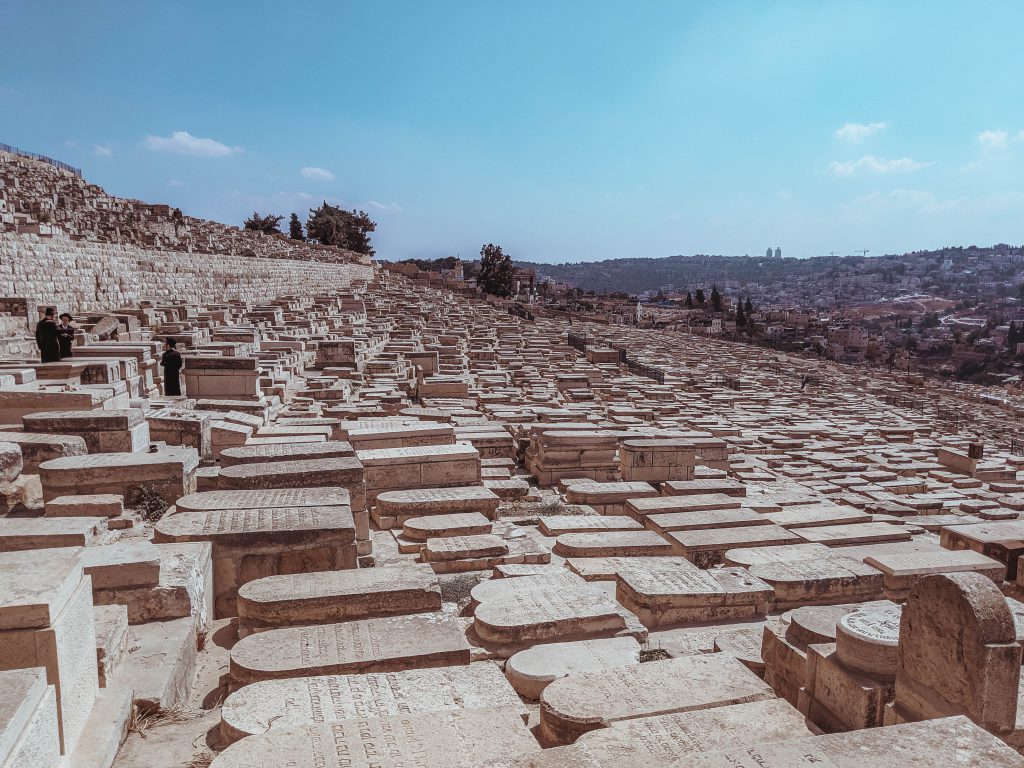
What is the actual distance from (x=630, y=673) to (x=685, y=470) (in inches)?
186

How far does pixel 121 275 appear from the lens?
58.3 feet

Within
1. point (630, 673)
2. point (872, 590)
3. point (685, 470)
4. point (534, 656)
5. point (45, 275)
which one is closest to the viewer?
point (630, 673)

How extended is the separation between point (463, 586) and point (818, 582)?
7.63 feet

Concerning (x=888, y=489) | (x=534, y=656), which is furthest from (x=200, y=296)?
(x=534, y=656)

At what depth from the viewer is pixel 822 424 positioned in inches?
525

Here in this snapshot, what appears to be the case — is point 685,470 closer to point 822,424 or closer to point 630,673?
point 630,673

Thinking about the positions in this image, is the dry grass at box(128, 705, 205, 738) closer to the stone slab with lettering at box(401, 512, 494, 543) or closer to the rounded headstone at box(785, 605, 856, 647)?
the stone slab with lettering at box(401, 512, 494, 543)

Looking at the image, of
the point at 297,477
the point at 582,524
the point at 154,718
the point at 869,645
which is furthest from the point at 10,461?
the point at 869,645

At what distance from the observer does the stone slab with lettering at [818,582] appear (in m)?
4.43

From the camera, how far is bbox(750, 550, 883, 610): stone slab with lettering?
443cm

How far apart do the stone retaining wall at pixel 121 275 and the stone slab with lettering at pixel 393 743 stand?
47.9 feet

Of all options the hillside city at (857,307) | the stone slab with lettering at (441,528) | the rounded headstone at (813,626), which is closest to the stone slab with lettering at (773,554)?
the rounded headstone at (813,626)

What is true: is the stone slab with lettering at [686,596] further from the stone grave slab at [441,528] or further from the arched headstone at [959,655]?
the arched headstone at [959,655]

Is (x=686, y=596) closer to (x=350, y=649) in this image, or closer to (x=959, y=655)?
(x=959, y=655)
